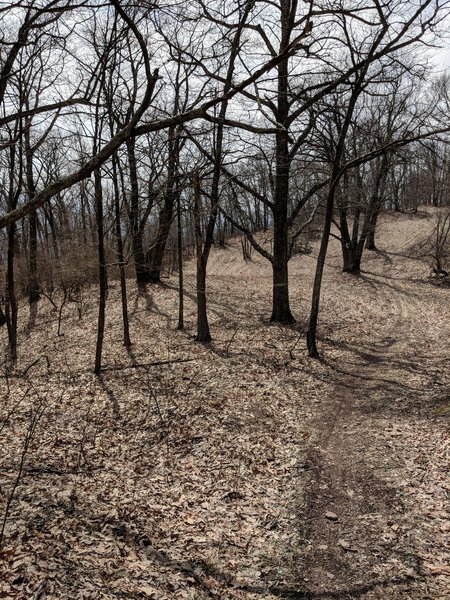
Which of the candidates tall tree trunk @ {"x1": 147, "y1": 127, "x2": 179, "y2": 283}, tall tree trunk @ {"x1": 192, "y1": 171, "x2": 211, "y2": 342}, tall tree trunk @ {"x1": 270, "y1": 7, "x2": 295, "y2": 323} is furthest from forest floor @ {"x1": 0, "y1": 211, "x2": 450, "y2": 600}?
tall tree trunk @ {"x1": 147, "y1": 127, "x2": 179, "y2": 283}

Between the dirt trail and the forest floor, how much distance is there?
2cm

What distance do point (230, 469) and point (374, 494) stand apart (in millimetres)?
1920

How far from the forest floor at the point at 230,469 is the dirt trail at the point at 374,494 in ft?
0.06

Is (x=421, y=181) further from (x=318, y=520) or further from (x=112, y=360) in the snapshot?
(x=318, y=520)

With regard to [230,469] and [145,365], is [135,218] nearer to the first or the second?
[145,365]

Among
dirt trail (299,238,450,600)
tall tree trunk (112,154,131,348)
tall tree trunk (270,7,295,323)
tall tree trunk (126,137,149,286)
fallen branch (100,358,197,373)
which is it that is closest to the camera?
dirt trail (299,238,450,600)

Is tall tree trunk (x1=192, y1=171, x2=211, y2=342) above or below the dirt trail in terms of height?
above

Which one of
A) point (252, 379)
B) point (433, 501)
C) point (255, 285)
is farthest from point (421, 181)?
point (433, 501)

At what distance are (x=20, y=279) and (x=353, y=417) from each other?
1952cm

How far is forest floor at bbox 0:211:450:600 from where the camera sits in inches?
159

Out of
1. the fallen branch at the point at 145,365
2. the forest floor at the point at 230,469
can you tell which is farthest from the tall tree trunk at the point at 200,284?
the fallen branch at the point at 145,365

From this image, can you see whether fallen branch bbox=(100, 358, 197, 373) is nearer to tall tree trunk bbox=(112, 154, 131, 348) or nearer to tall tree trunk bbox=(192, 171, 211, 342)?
tall tree trunk bbox=(112, 154, 131, 348)

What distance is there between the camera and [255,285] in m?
21.8

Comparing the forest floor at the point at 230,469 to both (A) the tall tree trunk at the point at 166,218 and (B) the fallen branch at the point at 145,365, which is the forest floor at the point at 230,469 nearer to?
(B) the fallen branch at the point at 145,365
